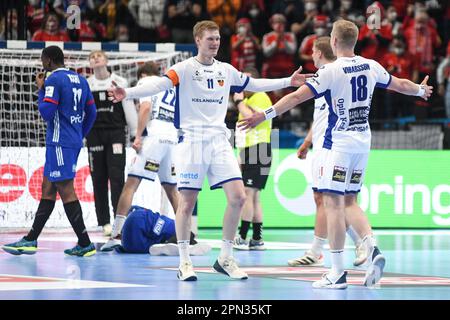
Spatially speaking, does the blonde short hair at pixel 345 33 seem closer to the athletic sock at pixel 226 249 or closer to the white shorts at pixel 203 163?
the white shorts at pixel 203 163

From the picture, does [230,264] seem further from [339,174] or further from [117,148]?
[117,148]

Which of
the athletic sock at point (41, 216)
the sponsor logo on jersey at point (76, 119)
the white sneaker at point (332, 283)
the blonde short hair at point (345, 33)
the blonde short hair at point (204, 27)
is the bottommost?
the white sneaker at point (332, 283)

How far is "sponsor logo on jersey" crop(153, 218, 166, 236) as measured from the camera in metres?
11.6

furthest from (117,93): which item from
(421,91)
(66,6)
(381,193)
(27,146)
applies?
(66,6)

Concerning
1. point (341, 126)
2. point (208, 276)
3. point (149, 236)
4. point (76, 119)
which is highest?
point (76, 119)

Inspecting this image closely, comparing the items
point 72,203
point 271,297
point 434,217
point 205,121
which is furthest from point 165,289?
point 434,217

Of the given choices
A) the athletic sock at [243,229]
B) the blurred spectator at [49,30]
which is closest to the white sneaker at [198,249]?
the athletic sock at [243,229]

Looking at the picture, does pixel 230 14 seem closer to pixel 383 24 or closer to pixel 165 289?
pixel 383 24

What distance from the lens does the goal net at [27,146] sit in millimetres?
14500

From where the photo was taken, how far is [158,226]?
1170 cm

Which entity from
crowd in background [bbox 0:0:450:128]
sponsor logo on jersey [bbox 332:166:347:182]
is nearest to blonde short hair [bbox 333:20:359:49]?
sponsor logo on jersey [bbox 332:166:347:182]

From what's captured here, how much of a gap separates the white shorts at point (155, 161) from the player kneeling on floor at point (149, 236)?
0.45 meters

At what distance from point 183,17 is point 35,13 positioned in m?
2.90

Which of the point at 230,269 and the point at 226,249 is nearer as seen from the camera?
the point at 230,269
